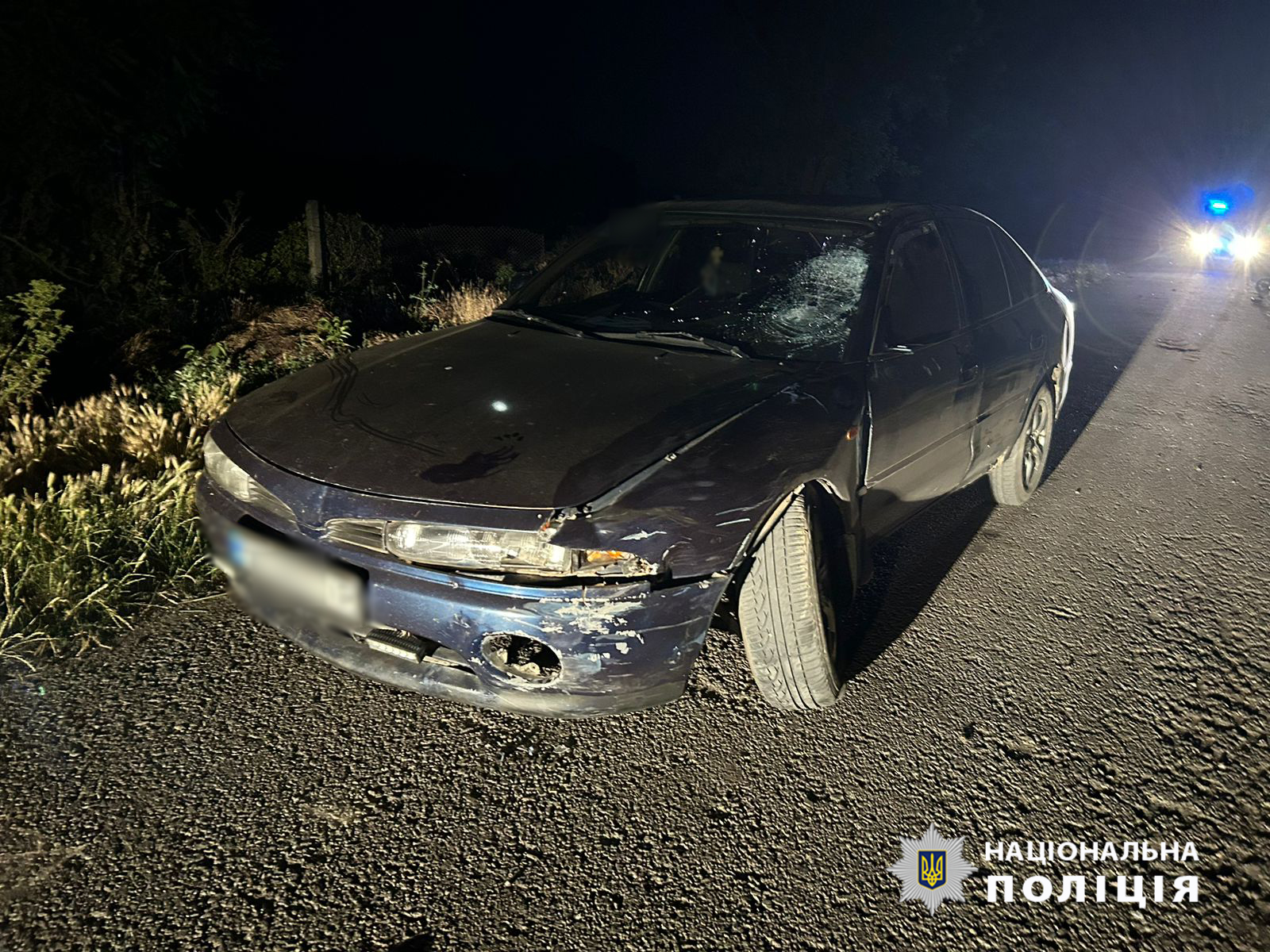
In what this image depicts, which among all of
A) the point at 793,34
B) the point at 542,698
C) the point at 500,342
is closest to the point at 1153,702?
the point at 542,698

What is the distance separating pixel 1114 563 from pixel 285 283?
6725mm

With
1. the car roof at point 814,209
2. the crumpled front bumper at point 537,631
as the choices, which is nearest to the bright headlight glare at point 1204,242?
the car roof at point 814,209

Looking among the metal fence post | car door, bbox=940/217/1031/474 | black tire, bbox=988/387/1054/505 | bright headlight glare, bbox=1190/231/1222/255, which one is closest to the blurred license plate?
car door, bbox=940/217/1031/474

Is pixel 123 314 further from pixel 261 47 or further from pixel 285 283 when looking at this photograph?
pixel 261 47

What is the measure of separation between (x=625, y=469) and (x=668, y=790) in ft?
3.03

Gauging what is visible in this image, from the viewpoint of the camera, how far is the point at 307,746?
2.50 m

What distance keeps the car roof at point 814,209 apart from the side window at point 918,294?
4.1 inches

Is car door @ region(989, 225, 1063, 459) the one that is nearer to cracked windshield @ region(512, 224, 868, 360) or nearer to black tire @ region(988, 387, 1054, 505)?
black tire @ region(988, 387, 1054, 505)

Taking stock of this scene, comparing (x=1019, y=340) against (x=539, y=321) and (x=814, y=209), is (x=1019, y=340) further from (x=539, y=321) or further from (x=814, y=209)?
(x=539, y=321)

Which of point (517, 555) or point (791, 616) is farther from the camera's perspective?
point (791, 616)

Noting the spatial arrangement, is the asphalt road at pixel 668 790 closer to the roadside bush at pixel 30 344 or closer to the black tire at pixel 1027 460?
the black tire at pixel 1027 460

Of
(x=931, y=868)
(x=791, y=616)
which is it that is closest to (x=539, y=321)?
(x=791, y=616)

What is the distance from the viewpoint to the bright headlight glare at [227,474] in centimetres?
253

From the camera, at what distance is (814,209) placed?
3.62m
